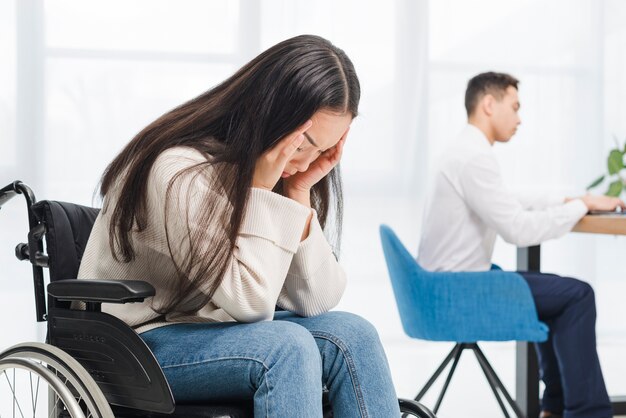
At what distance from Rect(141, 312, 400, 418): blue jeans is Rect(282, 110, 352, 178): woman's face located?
26 cm

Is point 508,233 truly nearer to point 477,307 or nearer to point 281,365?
point 477,307

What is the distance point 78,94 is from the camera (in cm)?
343

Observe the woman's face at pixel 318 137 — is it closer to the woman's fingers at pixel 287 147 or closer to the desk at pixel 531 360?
the woman's fingers at pixel 287 147

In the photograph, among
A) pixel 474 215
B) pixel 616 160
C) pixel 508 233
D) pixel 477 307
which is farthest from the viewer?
pixel 616 160

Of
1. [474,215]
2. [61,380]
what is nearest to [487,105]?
[474,215]

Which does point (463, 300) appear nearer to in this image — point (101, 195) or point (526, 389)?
point (526, 389)

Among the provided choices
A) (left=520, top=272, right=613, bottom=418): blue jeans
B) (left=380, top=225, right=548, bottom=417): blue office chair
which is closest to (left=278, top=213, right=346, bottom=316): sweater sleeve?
(left=380, top=225, right=548, bottom=417): blue office chair

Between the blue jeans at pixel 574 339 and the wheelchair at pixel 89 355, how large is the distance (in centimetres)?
102

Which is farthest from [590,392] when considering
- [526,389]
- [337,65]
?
[337,65]

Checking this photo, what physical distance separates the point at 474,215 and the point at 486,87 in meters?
0.44

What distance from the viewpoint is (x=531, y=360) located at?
251cm

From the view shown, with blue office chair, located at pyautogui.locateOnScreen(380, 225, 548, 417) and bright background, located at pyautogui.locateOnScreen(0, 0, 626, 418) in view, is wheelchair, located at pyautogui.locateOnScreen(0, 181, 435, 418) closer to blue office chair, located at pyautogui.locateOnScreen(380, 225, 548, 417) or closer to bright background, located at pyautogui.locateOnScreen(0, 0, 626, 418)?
blue office chair, located at pyautogui.locateOnScreen(380, 225, 548, 417)

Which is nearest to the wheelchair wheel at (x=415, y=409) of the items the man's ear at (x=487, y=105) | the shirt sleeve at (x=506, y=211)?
the shirt sleeve at (x=506, y=211)

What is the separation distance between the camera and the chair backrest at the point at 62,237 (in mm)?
1312
